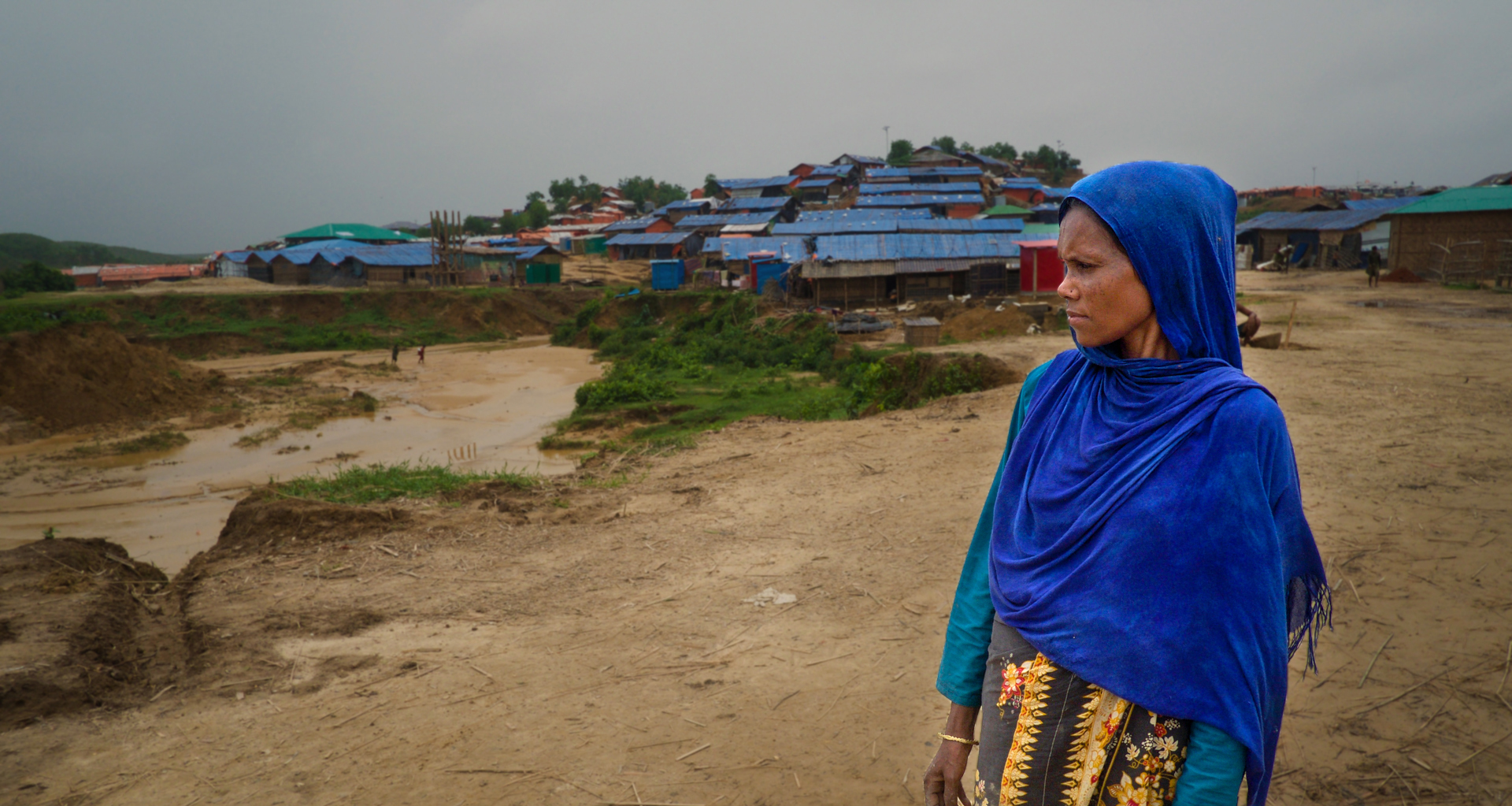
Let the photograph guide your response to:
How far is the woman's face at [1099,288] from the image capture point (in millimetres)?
1361

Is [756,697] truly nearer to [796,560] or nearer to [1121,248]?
[796,560]

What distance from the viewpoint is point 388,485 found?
930cm

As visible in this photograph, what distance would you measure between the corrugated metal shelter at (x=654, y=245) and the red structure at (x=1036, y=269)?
20.8m

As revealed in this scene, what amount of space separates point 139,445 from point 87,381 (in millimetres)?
4212

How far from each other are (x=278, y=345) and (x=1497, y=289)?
34811 millimetres

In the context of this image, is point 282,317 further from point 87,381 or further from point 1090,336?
point 1090,336

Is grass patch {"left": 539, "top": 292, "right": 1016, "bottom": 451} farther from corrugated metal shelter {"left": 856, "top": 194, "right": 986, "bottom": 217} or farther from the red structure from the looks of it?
corrugated metal shelter {"left": 856, "top": 194, "right": 986, "bottom": 217}

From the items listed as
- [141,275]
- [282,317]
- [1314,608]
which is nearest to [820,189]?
[282,317]

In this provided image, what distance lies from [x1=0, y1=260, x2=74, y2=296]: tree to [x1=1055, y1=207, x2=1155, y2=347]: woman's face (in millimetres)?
41159

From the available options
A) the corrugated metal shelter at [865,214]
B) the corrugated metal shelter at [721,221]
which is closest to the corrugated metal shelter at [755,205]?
the corrugated metal shelter at [721,221]

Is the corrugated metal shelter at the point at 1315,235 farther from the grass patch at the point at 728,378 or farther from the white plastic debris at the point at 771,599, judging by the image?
the white plastic debris at the point at 771,599

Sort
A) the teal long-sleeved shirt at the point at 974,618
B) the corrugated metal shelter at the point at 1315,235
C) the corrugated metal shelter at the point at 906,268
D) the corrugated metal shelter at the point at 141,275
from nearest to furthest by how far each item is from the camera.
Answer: the teal long-sleeved shirt at the point at 974,618, the corrugated metal shelter at the point at 906,268, the corrugated metal shelter at the point at 1315,235, the corrugated metal shelter at the point at 141,275

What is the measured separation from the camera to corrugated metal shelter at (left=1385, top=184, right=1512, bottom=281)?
2148 centimetres

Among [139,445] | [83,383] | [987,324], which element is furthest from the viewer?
[987,324]
